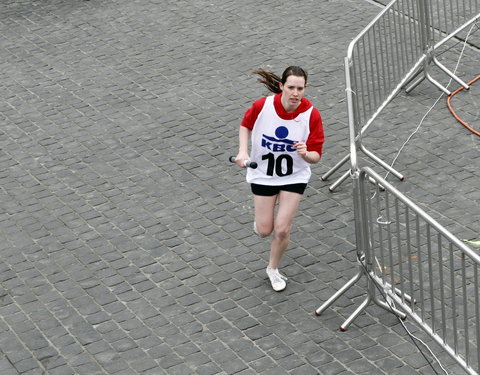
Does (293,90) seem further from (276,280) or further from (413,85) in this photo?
(413,85)

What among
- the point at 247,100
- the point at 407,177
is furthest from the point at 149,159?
the point at 407,177

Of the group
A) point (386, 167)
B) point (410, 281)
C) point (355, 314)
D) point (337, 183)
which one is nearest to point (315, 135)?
point (355, 314)

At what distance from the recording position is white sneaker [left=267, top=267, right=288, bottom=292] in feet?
27.2

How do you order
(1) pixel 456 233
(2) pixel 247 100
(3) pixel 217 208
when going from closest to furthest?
(1) pixel 456 233 → (3) pixel 217 208 → (2) pixel 247 100

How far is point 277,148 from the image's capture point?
319 inches

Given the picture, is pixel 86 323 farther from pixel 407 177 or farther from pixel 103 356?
pixel 407 177

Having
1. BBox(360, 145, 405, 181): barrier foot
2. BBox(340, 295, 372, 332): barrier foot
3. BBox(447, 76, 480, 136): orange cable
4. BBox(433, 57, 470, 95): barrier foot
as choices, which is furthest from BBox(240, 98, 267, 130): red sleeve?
BBox(433, 57, 470, 95): barrier foot

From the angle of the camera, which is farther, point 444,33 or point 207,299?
point 444,33

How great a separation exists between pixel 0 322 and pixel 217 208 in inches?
97.4

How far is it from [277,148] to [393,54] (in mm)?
2871

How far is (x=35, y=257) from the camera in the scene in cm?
903

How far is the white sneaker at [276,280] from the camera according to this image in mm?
8305

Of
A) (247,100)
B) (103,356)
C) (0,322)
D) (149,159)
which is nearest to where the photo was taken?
(103,356)

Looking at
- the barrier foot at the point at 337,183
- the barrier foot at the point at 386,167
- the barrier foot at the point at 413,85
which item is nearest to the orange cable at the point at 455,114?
the barrier foot at the point at 413,85
